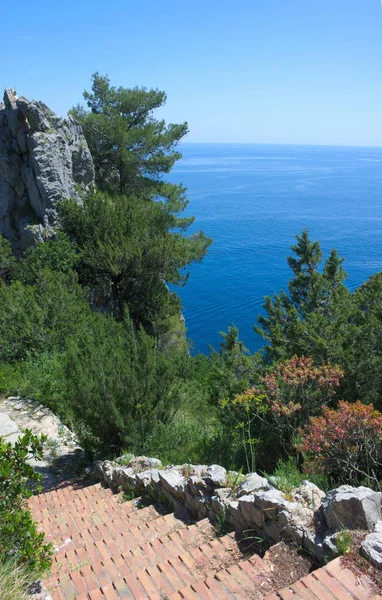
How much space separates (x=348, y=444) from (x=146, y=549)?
2.40 m

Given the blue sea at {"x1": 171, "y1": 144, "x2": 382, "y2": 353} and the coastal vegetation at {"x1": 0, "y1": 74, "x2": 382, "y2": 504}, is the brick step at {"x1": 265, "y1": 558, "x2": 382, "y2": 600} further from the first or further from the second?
the blue sea at {"x1": 171, "y1": 144, "x2": 382, "y2": 353}

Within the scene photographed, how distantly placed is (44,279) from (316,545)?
11.7 m

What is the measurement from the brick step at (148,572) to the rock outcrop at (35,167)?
17.4 m

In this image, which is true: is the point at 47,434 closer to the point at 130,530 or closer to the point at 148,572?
the point at 130,530

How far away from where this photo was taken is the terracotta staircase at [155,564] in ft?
10.1

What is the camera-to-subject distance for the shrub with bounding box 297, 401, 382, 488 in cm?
487

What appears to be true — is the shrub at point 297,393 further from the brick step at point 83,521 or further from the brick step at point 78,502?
the brick step at point 78,502

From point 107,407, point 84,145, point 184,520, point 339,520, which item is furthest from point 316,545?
point 84,145

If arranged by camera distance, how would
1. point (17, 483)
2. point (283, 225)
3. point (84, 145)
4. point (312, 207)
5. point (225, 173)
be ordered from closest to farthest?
point (17, 483), point (84, 145), point (283, 225), point (312, 207), point (225, 173)

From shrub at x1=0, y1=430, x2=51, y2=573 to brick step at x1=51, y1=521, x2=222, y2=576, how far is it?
1.58ft

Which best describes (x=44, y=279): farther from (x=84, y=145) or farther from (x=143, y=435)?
(x=84, y=145)

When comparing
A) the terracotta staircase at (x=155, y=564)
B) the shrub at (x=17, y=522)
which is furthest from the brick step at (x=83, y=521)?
the shrub at (x=17, y=522)

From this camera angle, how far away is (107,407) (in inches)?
280

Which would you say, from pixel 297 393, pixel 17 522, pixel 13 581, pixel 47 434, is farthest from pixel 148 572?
pixel 47 434
